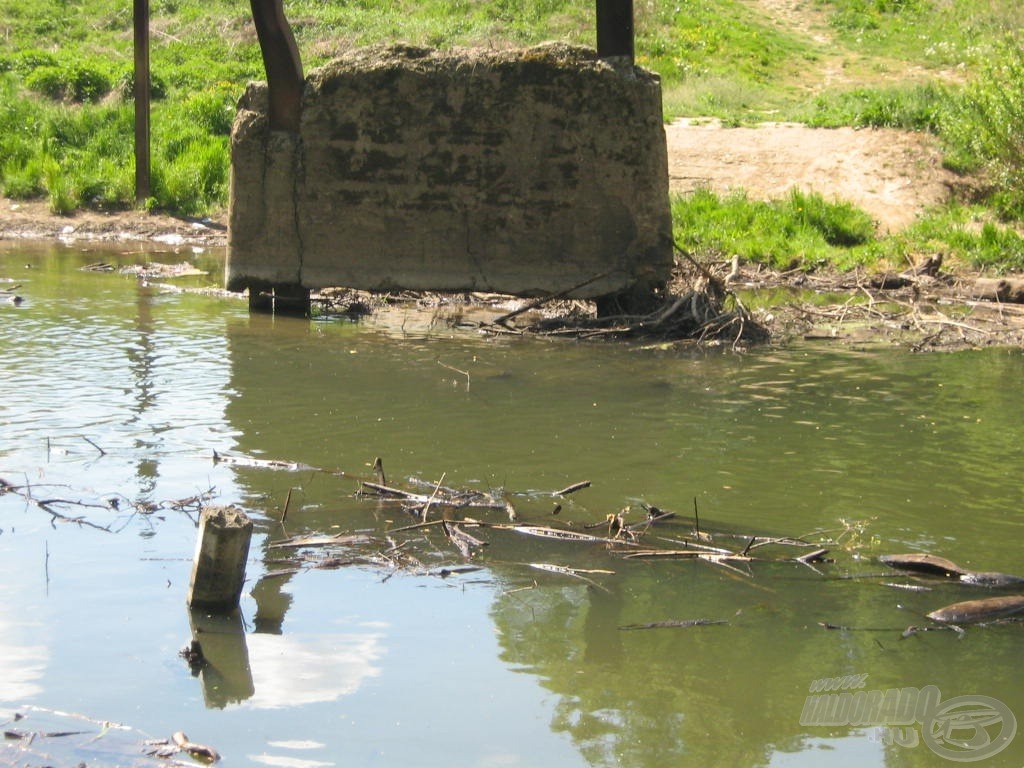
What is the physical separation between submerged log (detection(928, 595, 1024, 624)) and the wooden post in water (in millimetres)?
2478

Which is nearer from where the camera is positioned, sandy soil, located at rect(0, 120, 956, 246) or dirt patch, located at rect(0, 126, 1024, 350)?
dirt patch, located at rect(0, 126, 1024, 350)

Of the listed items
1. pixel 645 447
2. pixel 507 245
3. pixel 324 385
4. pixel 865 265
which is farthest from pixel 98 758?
pixel 865 265

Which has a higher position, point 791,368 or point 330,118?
point 330,118

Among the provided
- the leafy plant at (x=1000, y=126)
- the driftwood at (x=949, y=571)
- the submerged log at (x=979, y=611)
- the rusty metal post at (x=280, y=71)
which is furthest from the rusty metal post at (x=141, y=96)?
the submerged log at (x=979, y=611)

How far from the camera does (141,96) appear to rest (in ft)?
56.3

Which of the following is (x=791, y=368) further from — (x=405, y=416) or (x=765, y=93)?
(x=765, y=93)

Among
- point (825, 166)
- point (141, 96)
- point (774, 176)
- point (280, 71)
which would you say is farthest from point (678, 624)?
point (141, 96)

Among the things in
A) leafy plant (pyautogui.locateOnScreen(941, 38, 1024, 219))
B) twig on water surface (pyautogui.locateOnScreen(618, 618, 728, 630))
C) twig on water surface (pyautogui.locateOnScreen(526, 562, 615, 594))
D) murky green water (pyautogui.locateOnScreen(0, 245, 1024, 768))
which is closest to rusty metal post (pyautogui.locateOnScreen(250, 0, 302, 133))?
murky green water (pyautogui.locateOnScreen(0, 245, 1024, 768))

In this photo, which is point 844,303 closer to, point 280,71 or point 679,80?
point 280,71

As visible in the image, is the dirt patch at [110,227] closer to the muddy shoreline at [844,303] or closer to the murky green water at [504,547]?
the muddy shoreline at [844,303]

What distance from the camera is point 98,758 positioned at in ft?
11.2

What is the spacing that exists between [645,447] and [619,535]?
5.66 ft

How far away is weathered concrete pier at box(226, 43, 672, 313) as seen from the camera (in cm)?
1044

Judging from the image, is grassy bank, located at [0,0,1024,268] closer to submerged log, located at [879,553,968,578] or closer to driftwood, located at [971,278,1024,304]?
driftwood, located at [971,278,1024,304]
